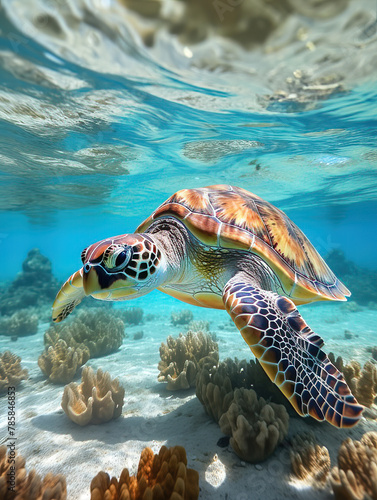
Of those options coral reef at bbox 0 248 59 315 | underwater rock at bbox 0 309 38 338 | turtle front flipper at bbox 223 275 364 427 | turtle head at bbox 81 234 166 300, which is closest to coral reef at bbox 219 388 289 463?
turtle front flipper at bbox 223 275 364 427

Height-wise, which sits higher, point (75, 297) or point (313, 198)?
point (313, 198)

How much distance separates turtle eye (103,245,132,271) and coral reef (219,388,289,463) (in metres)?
1.79

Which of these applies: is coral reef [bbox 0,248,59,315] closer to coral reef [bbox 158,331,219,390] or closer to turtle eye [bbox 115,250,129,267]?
coral reef [bbox 158,331,219,390]

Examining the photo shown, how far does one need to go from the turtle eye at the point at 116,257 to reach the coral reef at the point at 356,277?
17.3 m

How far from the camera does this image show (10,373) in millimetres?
5145

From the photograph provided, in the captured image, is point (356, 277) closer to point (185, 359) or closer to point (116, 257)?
point (185, 359)

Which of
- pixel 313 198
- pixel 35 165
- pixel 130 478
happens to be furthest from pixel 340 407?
pixel 313 198

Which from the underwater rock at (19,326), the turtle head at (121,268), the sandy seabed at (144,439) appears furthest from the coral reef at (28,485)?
the underwater rock at (19,326)

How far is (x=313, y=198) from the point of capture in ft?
61.8

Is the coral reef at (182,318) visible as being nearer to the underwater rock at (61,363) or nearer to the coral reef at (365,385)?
the underwater rock at (61,363)

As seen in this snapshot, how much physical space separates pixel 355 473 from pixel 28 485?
256 cm

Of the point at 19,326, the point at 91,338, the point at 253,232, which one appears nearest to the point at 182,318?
the point at 91,338

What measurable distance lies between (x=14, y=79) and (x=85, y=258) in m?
6.34

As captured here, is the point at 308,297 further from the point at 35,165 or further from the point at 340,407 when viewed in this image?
the point at 35,165
